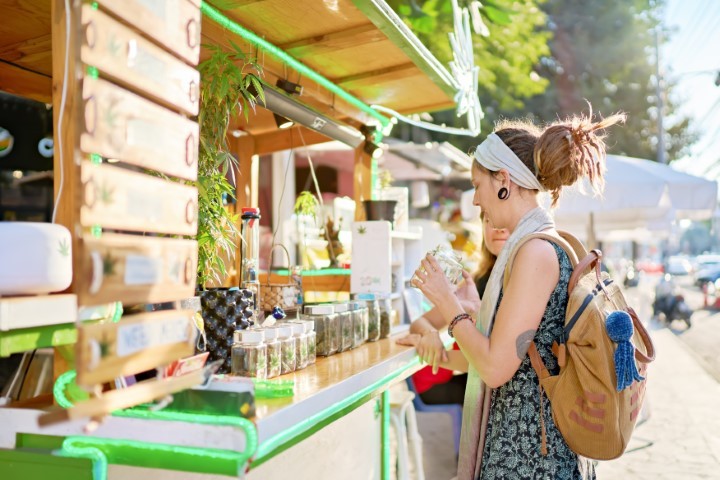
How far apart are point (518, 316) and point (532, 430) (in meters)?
0.37

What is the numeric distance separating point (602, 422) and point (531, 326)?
32cm

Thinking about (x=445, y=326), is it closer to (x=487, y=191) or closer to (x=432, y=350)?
(x=432, y=350)

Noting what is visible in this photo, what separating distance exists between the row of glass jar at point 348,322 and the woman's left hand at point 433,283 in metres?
0.45

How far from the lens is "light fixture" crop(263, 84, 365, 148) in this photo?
2826mm

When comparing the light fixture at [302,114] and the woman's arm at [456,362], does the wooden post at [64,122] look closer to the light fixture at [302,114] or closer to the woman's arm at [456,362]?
the light fixture at [302,114]

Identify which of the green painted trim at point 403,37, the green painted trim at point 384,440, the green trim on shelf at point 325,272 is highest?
the green painted trim at point 403,37

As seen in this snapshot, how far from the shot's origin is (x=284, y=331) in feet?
6.87

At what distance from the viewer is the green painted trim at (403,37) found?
8.45 ft

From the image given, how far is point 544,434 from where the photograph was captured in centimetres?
193

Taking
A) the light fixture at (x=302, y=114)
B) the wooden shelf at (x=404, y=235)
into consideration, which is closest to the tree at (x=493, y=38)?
the wooden shelf at (x=404, y=235)

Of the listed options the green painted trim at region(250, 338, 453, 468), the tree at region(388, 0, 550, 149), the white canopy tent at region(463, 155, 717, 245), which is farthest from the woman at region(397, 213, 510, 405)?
the white canopy tent at region(463, 155, 717, 245)

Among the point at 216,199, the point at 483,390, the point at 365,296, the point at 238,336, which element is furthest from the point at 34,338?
the point at 365,296

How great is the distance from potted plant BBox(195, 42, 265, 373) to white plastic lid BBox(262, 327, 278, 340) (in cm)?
14

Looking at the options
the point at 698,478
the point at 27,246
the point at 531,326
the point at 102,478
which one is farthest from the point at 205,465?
the point at 698,478
